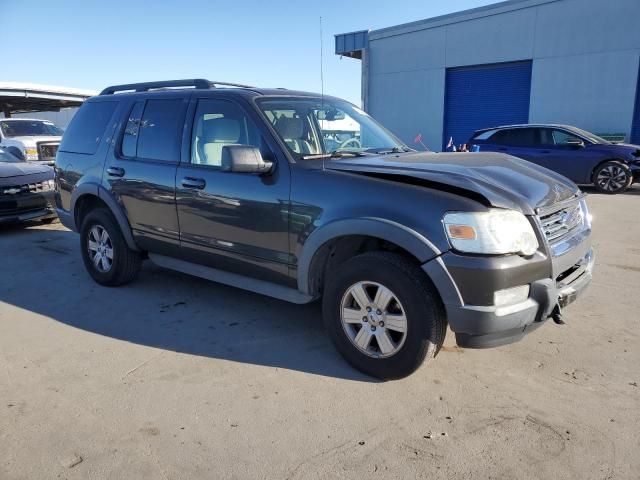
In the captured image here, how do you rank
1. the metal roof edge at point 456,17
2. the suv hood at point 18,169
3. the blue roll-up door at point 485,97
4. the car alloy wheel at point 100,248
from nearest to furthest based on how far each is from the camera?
the car alloy wheel at point 100,248 → the suv hood at point 18,169 → the metal roof edge at point 456,17 → the blue roll-up door at point 485,97

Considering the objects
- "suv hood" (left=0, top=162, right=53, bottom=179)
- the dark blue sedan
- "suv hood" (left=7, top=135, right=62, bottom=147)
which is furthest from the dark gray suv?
the dark blue sedan

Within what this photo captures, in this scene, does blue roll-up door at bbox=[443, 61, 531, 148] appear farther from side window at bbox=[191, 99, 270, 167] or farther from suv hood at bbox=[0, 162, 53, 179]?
side window at bbox=[191, 99, 270, 167]

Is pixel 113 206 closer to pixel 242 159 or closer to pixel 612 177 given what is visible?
pixel 242 159

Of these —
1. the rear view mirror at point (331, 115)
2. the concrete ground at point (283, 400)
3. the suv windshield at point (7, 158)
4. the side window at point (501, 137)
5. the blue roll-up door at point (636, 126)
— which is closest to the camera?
the concrete ground at point (283, 400)

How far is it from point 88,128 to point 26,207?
136 inches

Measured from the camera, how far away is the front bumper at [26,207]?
766 centimetres

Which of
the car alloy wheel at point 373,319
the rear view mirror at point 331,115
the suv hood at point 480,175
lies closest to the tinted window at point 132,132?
the rear view mirror at point 331,115

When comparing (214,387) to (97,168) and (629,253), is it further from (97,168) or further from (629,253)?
(629,253)

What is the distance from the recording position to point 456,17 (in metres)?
20.2

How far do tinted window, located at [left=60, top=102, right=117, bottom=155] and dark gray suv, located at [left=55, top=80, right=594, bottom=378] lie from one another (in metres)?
0.03

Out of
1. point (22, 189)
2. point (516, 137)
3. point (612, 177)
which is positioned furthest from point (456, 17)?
point (22, 189)

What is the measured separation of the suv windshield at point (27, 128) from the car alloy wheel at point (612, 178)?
13.3 metres

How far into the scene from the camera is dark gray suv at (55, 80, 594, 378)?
2857 millimetres

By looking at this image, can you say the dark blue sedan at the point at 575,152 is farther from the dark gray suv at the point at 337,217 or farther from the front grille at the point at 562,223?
the front grille at the point at 562,223
